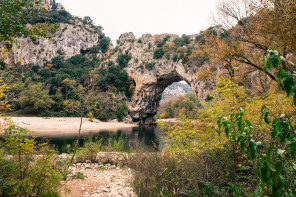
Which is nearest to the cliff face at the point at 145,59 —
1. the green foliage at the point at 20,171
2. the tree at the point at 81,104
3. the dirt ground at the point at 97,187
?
the tree at the point at 81,104

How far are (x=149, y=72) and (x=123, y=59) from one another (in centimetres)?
1088

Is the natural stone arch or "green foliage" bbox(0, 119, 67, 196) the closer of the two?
"green foliage" bbox(0, 119, 67, 196)

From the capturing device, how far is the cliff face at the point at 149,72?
118 feet

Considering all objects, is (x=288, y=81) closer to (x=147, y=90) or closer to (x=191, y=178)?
A: (x=191, y=178)

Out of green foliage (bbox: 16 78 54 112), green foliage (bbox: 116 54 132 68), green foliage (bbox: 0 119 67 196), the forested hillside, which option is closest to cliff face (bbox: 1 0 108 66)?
the forested hillside

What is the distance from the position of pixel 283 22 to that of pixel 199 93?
24.4m

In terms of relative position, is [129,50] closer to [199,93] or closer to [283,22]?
[199,93]

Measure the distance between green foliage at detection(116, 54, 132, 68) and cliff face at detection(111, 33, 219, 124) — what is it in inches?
41.1

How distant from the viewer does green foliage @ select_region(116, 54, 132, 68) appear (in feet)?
148

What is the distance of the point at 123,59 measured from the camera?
45.3 meters

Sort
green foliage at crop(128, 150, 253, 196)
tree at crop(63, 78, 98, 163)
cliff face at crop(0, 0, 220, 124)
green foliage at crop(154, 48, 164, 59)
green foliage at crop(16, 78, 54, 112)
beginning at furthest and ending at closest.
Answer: green foliage at crop(154, 48, 164, 59)
cliff face at crop(0, 0, 220, 124)
green foliage at crop(16, 78, 54, 112)
tree at crop(63, 78, 98, 163)
green foliage at crop(128, 150, 253, 196)

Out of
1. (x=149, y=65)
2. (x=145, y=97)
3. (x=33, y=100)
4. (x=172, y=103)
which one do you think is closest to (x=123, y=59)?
→ (x=149, y=65)

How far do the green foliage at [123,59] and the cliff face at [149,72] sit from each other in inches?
41.1

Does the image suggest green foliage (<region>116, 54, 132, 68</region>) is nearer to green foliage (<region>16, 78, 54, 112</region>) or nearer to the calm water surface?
green foliage (<region>16, 78, 54, 112</region>)
